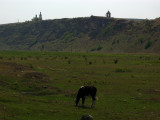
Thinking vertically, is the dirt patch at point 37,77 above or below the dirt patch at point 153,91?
above

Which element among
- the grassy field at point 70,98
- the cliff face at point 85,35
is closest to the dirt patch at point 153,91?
the grassy field at point 70,98

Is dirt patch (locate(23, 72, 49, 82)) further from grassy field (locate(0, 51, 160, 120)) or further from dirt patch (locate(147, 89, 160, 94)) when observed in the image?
dirt patch (locate(147, 89, 160, 94))

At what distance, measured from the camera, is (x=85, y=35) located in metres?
144

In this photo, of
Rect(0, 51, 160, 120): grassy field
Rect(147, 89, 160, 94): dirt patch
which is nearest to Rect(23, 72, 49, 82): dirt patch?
Rect(0, 51, 160, 120): grassy field

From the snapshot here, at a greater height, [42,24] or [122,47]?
[42,24]

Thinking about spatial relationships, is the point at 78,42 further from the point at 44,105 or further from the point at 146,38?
the point at 44,105

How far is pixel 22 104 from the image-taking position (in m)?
20.1

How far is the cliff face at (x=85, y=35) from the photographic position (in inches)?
4523

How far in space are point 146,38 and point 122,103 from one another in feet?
310

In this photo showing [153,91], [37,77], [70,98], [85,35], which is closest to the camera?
[70,98]

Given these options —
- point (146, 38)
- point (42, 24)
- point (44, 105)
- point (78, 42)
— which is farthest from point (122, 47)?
point (44, 105)

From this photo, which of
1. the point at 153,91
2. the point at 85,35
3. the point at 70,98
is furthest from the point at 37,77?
the point at 85,35

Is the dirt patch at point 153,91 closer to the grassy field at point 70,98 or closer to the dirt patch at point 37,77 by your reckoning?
the grassy field at point 70,98

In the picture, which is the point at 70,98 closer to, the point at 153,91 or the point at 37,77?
the point at 153,91
